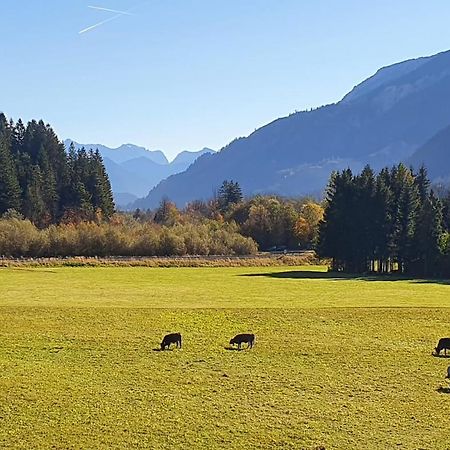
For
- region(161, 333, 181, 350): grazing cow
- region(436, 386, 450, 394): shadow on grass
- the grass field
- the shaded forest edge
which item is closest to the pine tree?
the shaded forest edge

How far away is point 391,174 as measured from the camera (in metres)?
94.5

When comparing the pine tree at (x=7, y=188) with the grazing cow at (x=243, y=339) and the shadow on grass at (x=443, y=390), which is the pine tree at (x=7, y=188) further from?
the shadow on grass at (x=443, y=390)

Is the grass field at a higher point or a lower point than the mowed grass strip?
lower

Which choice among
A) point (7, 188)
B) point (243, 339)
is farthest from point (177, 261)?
point (243, 339)

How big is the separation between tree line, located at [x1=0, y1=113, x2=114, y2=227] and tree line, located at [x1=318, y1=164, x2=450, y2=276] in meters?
63.9

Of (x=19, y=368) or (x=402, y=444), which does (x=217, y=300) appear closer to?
(x=19, y=368)

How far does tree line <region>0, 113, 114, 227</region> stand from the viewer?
5030 inches

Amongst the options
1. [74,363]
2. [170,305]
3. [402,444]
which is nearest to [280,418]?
[402,444]

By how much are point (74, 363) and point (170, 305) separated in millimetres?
18640

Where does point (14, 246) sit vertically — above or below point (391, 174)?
below

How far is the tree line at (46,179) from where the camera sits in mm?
127750

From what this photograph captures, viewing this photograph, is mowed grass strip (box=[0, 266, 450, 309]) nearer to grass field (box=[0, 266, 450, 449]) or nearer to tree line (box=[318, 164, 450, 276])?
grass field (box=[0, 266, 450, 449])

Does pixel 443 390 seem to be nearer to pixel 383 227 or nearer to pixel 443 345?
pixel 443 345

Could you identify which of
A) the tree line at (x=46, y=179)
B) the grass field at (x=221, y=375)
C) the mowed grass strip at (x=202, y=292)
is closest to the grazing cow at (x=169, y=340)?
the grass field at (x=221, y=375)
